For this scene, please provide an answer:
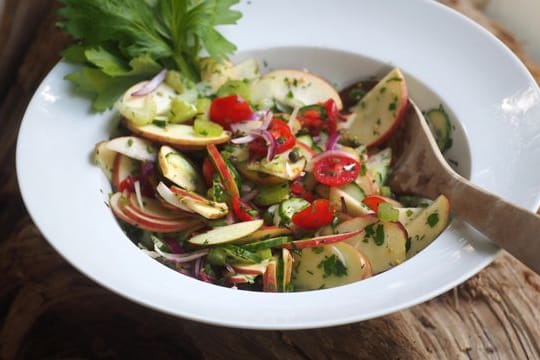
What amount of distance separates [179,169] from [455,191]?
812 mm

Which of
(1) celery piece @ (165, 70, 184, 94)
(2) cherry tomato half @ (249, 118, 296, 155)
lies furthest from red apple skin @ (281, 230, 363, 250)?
(1) celery piece @ (165, 70, 184, 94)

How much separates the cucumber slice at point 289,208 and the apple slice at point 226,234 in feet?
0.28

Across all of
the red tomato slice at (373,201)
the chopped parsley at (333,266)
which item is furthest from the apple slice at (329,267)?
the red tomato slice at (373,201)

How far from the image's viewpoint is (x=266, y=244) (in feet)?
6.07

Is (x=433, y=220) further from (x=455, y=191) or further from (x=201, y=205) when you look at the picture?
(x=201, y=205)

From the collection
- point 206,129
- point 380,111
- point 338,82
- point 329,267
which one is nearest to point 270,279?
point 329,267

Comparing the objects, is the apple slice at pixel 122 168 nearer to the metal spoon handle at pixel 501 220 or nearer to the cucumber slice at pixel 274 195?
the cucumber slice at pixel 274 195

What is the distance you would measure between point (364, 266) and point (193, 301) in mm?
484

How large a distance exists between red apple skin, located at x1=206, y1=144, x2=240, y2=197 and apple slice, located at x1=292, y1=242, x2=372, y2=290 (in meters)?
0.27

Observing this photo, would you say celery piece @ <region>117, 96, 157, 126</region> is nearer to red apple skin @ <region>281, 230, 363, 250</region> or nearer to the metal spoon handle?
red apple skin @ <region>281, 230, 363, 250</region>

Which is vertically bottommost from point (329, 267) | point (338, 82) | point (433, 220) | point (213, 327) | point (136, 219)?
point (213, 327)

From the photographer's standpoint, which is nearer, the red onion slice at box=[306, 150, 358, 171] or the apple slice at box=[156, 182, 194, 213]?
the apple slice at box=[156, 182, 194, 213]

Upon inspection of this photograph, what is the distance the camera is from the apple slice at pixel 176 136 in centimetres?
201

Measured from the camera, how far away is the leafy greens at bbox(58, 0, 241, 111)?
2086mm
